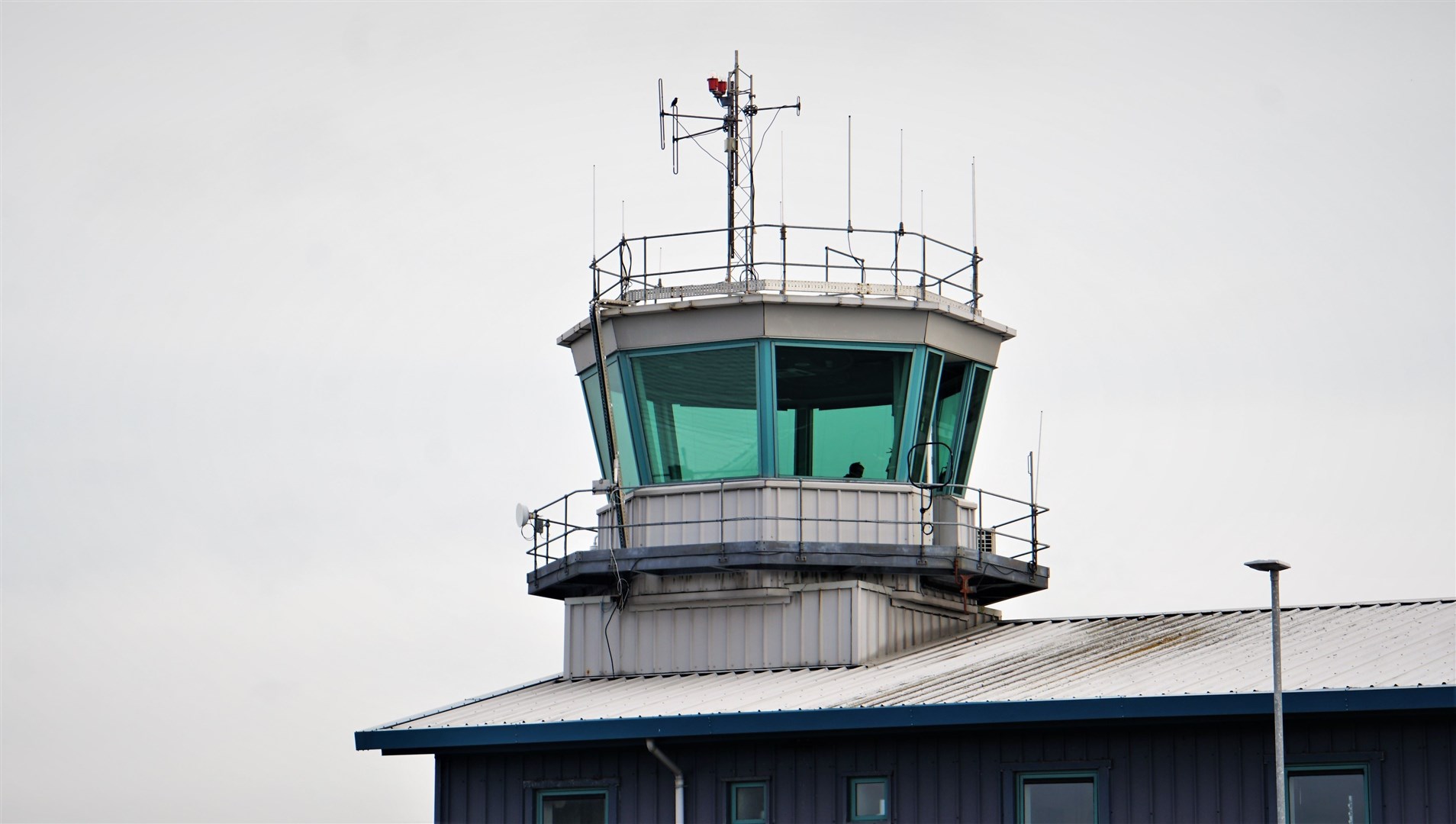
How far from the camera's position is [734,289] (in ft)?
84.2

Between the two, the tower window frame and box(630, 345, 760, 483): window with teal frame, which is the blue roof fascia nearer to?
the tower window frame

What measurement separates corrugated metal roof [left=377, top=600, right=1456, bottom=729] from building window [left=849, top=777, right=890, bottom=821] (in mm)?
839

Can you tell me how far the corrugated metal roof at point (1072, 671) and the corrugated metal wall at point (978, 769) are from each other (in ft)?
1.32

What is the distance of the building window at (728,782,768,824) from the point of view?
21.6 meters

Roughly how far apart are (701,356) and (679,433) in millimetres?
982

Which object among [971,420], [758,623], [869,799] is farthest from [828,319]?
[869,799]

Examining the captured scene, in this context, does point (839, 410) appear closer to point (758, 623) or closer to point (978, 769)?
point (758, 623)

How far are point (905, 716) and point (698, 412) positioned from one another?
631 cm

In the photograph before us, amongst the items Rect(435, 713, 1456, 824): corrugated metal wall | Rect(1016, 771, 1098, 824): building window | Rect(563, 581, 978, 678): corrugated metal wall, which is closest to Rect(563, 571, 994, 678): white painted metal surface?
Rect(563, 581, 978, 678): corrugated metal wall

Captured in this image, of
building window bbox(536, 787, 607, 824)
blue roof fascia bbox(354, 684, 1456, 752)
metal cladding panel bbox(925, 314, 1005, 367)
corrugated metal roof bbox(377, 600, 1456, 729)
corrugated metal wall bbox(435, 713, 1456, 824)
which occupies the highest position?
metal cladding panel bbox(925, 314, 1005, 367)

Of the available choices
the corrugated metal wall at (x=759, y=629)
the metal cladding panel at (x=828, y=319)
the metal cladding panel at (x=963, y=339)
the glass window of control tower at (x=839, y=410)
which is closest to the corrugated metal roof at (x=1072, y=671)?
the corrugated metal wall at (x=759, y=629)

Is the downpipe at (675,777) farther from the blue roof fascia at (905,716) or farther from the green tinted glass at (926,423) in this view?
the green tinted glass at (926,423)

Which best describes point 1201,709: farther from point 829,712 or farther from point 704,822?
point 704,822

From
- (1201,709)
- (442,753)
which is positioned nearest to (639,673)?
(442,753)
